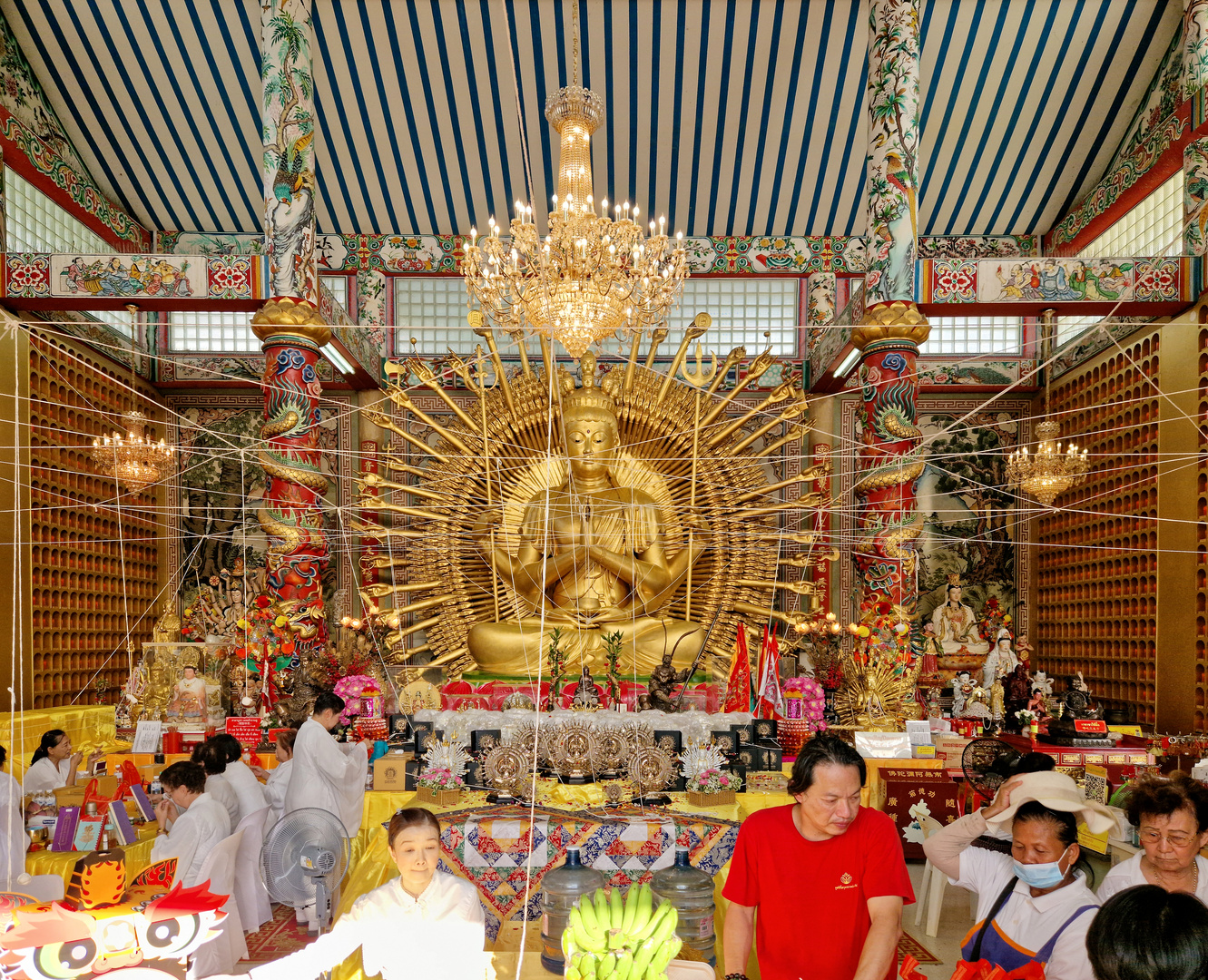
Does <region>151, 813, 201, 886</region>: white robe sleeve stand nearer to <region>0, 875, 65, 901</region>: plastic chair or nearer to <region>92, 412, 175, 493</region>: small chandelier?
<region>0, 875, 65, 901</region>: plastic chair

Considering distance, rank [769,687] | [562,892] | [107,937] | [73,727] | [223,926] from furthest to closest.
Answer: [73,727]
[769,687]
[223,926]
[562,892]
[107,937]

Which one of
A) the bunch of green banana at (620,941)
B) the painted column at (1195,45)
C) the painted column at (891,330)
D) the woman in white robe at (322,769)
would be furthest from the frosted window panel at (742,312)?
the bunch of green banana at (620,941)

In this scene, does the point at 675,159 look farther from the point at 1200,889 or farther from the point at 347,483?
the point at 1200,889

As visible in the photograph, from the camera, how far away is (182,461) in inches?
389

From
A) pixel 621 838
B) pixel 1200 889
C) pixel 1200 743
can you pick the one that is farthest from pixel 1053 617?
pixel 1200 889

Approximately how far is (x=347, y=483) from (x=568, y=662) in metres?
3.62

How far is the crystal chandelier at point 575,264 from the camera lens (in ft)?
20.1

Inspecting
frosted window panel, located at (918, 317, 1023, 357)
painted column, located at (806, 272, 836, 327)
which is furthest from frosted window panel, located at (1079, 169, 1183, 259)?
painted column, located at (806, 272, 836, 327)

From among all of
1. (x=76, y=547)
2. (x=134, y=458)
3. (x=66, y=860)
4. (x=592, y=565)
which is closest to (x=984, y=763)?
(x=66, y=860)

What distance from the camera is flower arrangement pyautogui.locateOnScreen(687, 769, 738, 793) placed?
15.2 feet

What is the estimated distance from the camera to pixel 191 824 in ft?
11.9

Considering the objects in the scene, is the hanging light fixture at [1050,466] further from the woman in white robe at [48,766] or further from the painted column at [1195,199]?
the woman in white robe at [48,766]

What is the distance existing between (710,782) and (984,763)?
137 cm

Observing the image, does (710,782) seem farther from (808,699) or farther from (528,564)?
(528,564)
